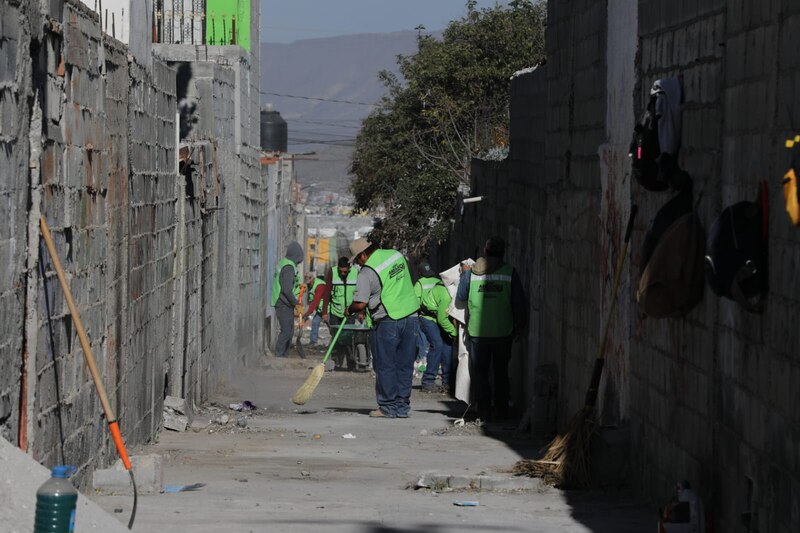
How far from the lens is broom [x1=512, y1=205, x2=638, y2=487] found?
9414mm

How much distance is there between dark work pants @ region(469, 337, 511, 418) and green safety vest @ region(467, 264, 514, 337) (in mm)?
86

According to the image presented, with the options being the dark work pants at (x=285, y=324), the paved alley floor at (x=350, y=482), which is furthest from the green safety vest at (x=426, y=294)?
the dark work pants at (x=285, y=324)

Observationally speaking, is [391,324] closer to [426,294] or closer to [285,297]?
[426,294]

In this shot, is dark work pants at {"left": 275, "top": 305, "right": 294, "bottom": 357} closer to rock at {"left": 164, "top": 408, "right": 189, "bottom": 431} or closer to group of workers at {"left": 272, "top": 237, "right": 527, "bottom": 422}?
group of workers at {"left": 272, "top": 237, "right": 527, "bottom": 422}

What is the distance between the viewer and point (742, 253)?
20.8 feet

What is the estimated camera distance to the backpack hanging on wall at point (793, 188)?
17.5ft

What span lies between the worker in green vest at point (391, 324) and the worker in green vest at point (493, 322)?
2.12 feet

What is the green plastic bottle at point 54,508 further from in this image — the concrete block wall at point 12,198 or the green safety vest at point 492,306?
the green safety vest at point 492,306

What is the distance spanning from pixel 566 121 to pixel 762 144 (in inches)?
250

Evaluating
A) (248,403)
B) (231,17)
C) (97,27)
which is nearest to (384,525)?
(97,27)

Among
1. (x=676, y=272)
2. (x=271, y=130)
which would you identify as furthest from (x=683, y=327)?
(x=271, y=130)

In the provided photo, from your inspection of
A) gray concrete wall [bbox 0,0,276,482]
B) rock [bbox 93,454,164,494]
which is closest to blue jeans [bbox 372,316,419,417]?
gray concrete wall [bbox 0,0,276,482]

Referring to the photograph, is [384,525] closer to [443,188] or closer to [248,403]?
[248,403]

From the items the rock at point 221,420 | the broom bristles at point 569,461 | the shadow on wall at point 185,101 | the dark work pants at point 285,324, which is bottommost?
the dark work pants at point 285,324
